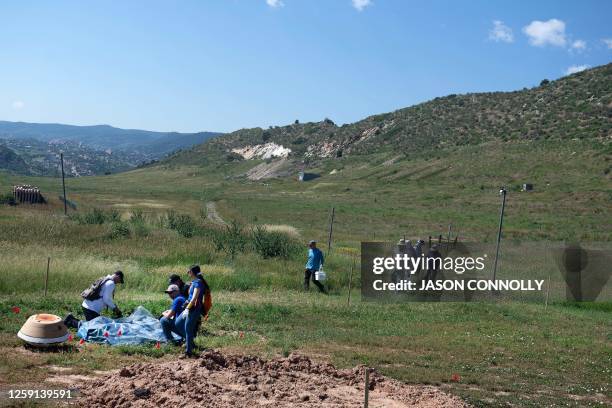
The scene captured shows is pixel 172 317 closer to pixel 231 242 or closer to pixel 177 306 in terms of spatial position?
pixel 177 306

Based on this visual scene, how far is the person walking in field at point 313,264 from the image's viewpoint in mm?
17828

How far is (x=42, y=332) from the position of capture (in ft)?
32.4

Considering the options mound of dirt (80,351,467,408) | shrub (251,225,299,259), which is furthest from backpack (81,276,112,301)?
shrub (251,225,299,259)

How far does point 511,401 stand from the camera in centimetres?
901

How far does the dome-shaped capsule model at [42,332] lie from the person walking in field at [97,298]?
4.40 ft

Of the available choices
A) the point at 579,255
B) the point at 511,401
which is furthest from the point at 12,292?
the point at 579,255

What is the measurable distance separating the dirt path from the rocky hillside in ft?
130

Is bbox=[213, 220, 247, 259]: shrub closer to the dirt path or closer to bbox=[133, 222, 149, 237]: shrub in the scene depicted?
bbox=[133, 222, 149, 237]: shrub

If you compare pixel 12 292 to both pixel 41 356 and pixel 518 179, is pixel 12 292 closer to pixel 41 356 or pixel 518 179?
pixel 41 356

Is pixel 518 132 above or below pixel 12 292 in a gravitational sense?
above

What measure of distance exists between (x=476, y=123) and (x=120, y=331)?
8704cm

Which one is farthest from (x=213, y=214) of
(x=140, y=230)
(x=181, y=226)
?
(x=140, y=230)

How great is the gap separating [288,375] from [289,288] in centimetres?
947

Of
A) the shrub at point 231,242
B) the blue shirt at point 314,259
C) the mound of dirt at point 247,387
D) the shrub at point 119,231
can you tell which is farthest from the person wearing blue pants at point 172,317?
the shrub at point 119,231
